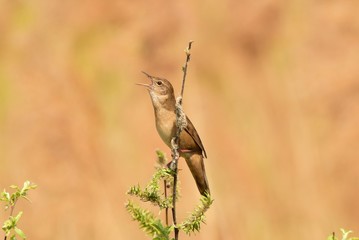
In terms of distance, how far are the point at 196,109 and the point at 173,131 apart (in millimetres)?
9507

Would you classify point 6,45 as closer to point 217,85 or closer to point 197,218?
point 217,85

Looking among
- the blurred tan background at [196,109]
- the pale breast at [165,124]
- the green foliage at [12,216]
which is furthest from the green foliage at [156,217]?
the blurred tan background at [196,109]

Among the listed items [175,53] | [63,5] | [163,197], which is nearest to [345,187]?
[175,53]

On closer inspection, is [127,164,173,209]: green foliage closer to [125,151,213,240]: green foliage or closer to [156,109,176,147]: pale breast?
[125,151,213,240]: green foliage

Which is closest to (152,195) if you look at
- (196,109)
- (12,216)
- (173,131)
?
(12,216)

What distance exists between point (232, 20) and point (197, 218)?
12.6 meters

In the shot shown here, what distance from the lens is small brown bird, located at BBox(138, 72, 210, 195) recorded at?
5574 millimetres

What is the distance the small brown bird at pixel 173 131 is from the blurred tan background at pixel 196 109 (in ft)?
26.2

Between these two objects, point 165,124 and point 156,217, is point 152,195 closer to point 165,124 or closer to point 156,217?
point 156,217

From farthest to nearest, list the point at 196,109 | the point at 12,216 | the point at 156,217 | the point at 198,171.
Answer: the point at 196,109 → the point at 198,171 → the point at 156,217 → the point at 12,216

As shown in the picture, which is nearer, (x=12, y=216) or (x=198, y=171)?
→ (x=12, y=216)

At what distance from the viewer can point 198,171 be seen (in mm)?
5672

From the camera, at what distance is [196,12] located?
50.5 ft

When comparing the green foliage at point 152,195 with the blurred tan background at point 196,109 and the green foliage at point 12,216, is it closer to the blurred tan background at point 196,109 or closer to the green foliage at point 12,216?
the green foliage at point 12,216
